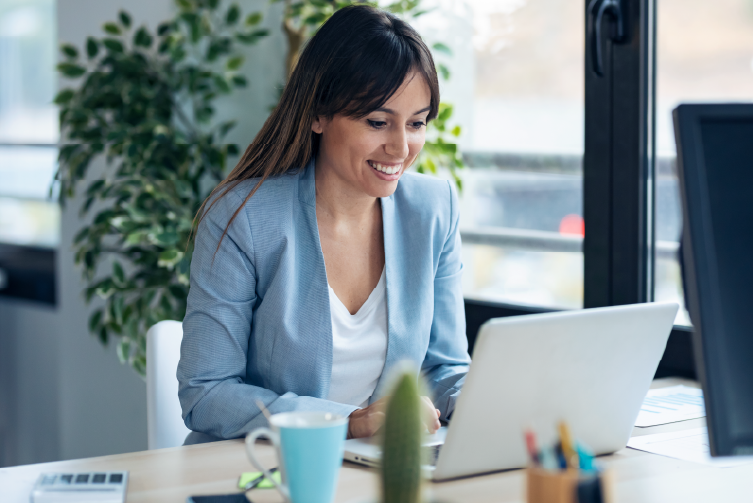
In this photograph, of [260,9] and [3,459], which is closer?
[260,9]

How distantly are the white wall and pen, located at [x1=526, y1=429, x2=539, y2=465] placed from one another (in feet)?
6.99

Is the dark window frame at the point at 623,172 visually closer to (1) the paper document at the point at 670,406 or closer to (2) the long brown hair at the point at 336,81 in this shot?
(1) the paper document at the point at 670,406

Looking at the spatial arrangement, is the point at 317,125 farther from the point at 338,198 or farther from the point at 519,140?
the point at 519,140

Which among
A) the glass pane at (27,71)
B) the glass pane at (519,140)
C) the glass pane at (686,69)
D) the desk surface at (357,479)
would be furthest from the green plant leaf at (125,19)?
the desk surface at (357,479)

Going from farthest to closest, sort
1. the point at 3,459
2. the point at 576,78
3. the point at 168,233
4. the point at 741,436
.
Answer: the point at 3,459, the point at 168,233, the point at 576,78, the point at 741,436

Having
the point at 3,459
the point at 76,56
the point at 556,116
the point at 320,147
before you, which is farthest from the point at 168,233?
the point at 3,459

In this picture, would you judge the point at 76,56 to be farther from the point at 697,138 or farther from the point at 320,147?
the point at 697,138

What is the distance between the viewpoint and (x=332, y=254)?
1584 millimetres

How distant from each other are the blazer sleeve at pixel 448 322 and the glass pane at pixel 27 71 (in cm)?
240

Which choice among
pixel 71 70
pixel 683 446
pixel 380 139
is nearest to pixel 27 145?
pixel 71 70

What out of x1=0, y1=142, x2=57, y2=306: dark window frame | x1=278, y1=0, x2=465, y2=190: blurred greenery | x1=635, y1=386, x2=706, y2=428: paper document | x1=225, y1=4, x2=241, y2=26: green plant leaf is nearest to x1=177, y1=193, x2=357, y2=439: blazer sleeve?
x1=635, y1=386, x2=706, y2=428: paper document

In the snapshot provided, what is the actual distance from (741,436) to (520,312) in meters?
1.46

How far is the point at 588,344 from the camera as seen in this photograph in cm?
97

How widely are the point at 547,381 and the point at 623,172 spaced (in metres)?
1.09
